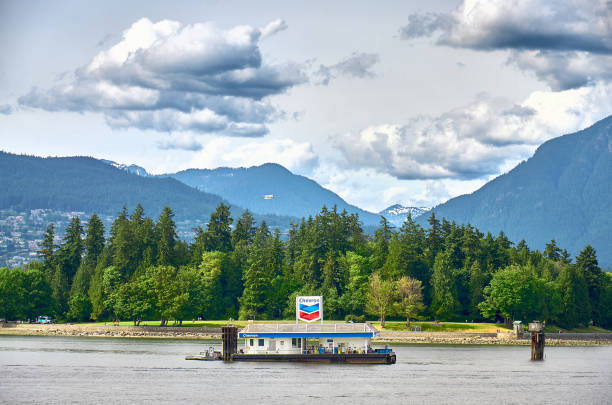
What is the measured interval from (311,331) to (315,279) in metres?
70.9

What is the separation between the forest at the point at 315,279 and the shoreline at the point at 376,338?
156 inches

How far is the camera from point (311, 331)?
95.6 metres

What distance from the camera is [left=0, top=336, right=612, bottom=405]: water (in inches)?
2815

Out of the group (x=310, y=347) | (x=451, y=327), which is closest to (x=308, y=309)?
(x=310, y=347)

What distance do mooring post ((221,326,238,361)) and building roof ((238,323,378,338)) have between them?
1.08 metres

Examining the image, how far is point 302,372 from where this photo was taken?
87.5 m

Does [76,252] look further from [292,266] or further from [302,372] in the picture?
[302,372]

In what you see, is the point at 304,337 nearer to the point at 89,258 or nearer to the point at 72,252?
the point at 89,258

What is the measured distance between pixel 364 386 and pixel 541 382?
65.0 feet

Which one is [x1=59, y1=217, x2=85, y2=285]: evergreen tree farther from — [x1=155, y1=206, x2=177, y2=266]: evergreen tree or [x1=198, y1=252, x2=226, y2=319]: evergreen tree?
[x1=198, y1=252, x2=226, y2=319]: evergreen tree

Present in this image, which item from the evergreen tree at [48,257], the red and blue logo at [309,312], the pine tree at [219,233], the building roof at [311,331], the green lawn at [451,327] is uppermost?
the pine tree at [219,233]

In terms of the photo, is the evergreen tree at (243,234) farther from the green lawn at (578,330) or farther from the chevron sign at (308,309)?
the chevron sign at (308,309)

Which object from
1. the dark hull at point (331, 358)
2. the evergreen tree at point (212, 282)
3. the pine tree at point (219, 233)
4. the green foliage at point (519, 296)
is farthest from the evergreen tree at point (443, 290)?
the dark hull at point (331, 358)

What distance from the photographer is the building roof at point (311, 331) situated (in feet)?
313
